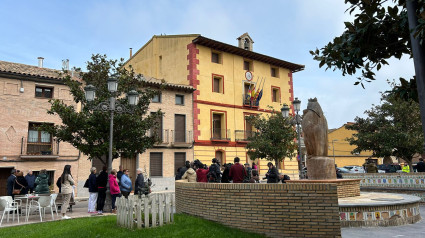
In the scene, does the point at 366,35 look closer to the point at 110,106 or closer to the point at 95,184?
the point at 110,106

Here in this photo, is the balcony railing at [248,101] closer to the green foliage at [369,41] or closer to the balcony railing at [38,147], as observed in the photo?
the balcony railing at [38,147]

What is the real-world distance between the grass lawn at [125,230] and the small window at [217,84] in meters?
19.1

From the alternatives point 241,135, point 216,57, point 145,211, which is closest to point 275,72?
point 216,57

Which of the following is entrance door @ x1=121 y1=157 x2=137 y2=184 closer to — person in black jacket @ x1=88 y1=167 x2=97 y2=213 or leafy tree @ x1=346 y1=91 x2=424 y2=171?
person in black jacket @ x1=88 y1=167 x2=97 y2=213

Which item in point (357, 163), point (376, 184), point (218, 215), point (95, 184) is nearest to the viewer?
point (218, 215)

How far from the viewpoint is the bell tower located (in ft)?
98.7

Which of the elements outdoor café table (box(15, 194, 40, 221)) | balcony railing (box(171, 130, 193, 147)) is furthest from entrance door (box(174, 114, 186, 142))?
outdoor café table (box(15, 194, 40, 221))

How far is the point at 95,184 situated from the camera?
1127 centimetres

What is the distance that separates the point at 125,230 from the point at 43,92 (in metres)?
Answer: 15.5

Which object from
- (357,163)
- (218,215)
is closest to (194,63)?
(218,215)

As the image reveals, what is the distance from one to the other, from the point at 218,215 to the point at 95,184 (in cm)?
594

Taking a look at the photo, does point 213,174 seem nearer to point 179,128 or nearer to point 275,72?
point 179,128

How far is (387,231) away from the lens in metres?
6.98

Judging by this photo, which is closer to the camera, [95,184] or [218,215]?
[218,215]
